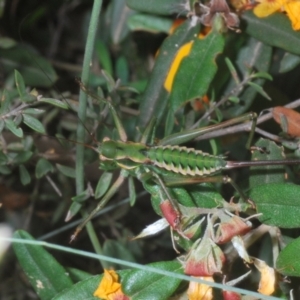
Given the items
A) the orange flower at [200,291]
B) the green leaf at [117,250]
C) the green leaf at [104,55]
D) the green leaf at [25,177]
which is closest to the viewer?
the orange flower at [200,291]

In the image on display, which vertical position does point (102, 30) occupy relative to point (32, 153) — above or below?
above

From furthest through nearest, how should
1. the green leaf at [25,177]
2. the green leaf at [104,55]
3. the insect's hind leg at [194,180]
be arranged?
the green leaf at [104,55] < the green leaf at [25,177] < the insect's hind leg at [194,180]

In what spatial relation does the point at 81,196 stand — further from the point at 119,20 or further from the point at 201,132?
the point at 119,20

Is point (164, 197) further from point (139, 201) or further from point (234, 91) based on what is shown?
point (139, 201)

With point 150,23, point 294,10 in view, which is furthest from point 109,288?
point 150,23

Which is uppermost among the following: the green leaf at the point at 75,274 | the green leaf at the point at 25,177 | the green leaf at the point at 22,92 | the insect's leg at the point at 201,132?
the green leaf at the point at 22,92


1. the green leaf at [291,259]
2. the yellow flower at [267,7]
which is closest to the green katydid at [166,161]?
the green leaf at [291,259]

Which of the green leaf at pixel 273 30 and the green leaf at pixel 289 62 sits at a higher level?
the green leaf at pixel 273 30

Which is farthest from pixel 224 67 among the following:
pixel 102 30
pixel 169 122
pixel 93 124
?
pixel 102 30

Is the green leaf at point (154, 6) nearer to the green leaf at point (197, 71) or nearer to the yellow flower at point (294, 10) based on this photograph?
the green leaf at point (197, 71)
